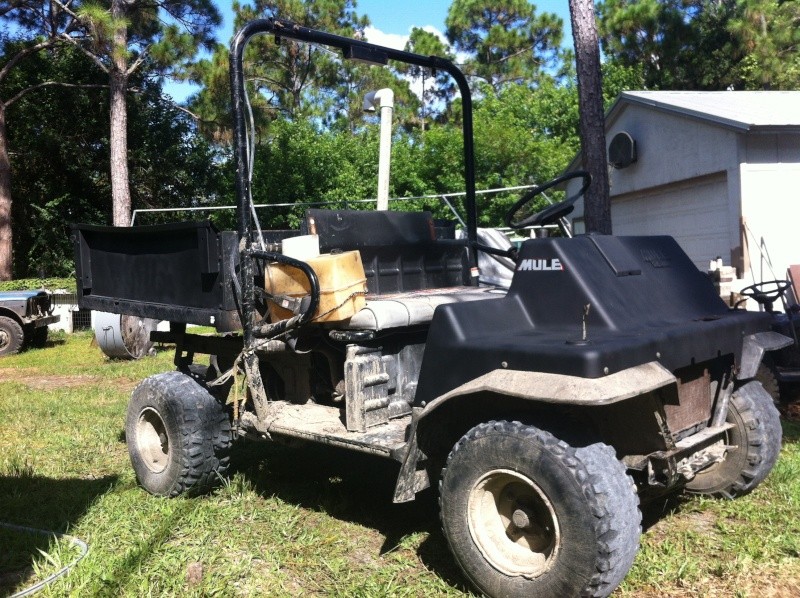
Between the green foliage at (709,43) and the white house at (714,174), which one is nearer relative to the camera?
the white house at (714,174)

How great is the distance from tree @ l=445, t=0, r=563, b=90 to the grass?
105ft

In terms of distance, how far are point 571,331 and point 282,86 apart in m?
29.1

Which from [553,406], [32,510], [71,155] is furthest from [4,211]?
[553,406]

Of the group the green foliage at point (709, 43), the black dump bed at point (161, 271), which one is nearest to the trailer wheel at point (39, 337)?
the black dump bed at point (161, 271)

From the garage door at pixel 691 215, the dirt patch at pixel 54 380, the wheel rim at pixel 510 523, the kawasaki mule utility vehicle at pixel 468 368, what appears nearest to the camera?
the kawasaki mule utility vehicle at pixel 468 368

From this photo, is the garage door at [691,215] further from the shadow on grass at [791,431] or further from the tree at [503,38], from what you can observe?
the tree at [503,38]

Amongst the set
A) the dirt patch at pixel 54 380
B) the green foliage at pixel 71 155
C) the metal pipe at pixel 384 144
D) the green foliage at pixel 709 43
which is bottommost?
the dirt patch at pixel 54 380

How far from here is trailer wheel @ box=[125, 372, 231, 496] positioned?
4.80 m

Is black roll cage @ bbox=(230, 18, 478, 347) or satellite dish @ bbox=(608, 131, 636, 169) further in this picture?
satellite dish @ bbox=(608, 131, 636, 169)

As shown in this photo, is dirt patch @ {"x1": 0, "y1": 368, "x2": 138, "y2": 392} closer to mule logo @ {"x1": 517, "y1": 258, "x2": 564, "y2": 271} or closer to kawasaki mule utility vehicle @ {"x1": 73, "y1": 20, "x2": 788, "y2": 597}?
kawasaki mule utility vehicle @ {"x1": 73, "y1": 20, "x2": 788, "y2": 597}

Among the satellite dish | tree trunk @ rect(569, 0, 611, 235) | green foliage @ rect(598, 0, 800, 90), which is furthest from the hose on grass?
green foliage @ rect(598, 0, 800, 90)

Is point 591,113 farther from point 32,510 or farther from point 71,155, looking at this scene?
point 71,155

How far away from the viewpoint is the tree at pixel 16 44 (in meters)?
18.8

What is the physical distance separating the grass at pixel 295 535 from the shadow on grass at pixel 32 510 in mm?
12
